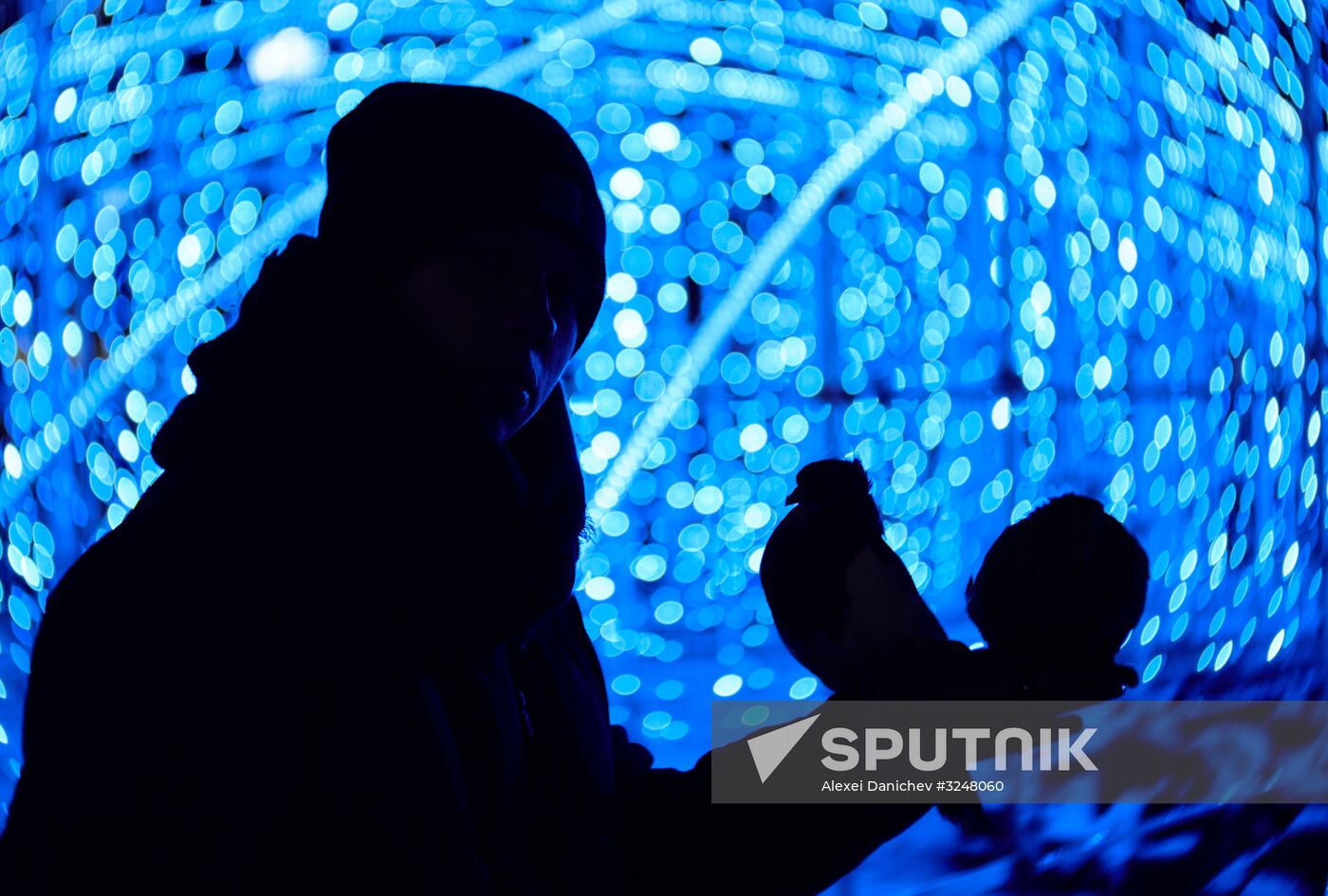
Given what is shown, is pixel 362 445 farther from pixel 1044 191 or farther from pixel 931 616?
pixel 1044 191

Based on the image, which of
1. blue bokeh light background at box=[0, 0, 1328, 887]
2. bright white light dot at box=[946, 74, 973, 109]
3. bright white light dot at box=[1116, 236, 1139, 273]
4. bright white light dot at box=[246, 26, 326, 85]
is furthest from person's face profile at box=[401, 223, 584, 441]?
bright white light dot at box=[1116, 236, 1139, 273]

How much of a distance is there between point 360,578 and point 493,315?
0.16 m

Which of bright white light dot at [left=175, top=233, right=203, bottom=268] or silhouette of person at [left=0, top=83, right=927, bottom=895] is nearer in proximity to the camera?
silhouette of person at [left=0, top=83, right=927, bottom=895]

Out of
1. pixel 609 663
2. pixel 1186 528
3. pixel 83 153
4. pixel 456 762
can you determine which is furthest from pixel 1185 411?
pixel 83 153

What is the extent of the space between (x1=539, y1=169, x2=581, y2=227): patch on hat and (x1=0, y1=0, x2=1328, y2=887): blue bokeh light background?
4.6 inches

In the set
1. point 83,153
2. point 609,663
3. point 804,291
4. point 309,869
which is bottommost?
point 309,869

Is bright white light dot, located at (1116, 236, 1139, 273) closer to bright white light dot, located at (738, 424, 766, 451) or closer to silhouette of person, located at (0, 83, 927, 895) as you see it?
bright white light dot, located at (738, 424, 766, 451)

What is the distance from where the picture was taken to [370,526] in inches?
17.4

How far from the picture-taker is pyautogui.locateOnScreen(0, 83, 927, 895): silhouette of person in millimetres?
392

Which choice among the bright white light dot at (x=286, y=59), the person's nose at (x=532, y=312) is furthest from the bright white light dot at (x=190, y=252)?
the person's nose at (x=532, y=312)

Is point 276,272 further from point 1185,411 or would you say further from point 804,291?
point 1185,411

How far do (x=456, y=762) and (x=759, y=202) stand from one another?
445 millimetres

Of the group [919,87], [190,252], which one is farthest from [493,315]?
[919,87]

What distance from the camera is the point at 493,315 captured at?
50cm
